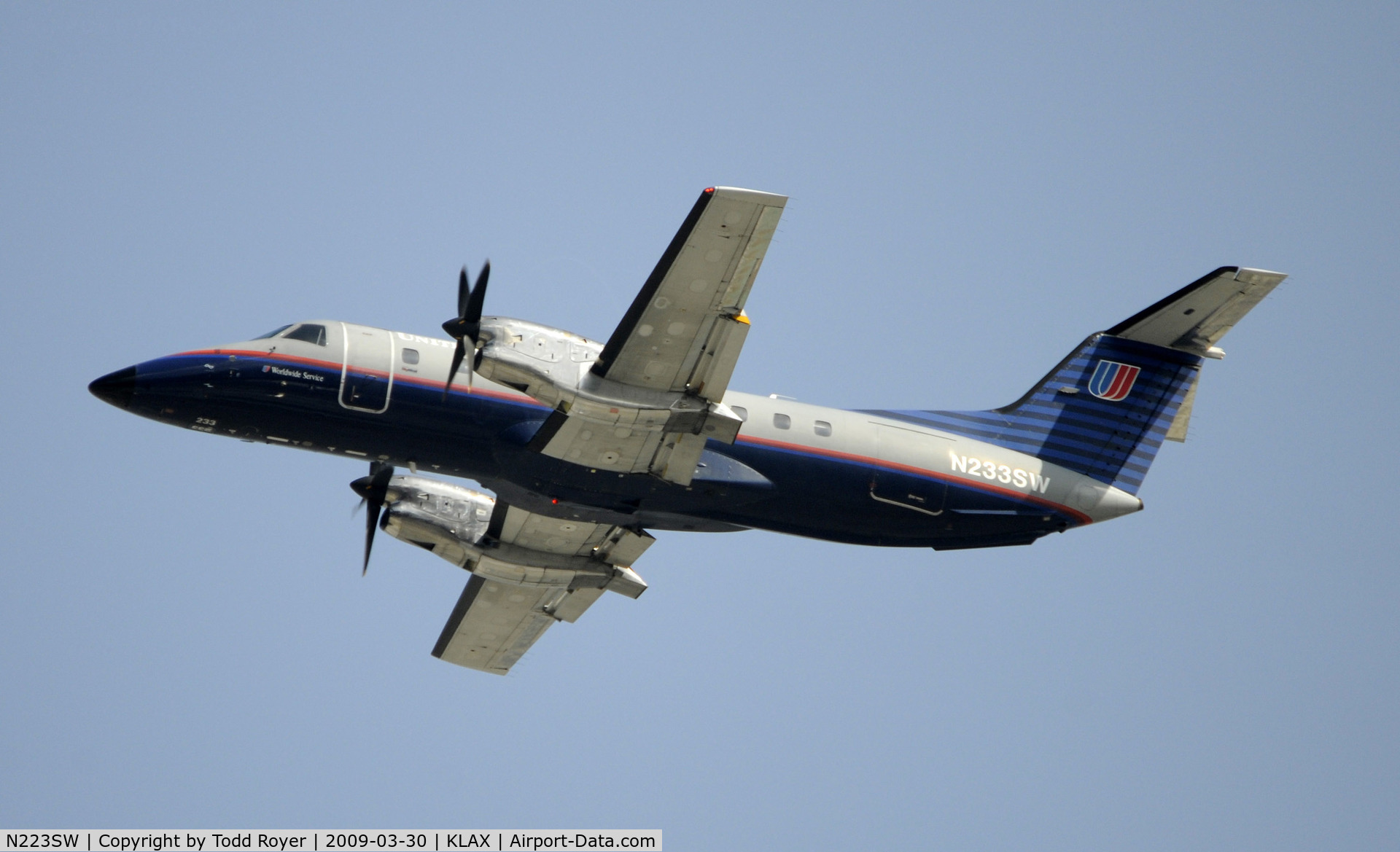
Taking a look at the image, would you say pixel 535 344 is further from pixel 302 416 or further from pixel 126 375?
pixel 126 375

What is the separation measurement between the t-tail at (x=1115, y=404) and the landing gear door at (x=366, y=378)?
8.69m

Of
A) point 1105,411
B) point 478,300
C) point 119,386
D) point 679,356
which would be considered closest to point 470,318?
point 478,300

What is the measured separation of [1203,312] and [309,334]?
14.6 m

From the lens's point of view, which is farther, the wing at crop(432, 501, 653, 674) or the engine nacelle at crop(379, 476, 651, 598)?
the engine nacelle at crop(379, 476, 651, 598)

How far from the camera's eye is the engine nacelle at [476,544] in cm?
2402

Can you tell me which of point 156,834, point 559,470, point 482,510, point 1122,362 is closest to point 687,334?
point 559,470

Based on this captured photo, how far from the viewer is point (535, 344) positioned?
19047mm

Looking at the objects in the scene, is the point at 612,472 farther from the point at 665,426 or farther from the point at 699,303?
the point at 699,303

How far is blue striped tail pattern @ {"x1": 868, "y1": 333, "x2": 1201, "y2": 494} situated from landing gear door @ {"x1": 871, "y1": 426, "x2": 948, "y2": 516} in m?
1.75

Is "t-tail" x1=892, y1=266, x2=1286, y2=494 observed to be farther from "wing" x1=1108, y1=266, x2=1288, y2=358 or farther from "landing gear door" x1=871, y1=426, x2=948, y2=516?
"landing gear door" x1=871, y1=426, x2=948, y2=516

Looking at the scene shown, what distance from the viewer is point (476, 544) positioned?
24.4m

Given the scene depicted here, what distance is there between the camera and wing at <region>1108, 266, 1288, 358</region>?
21891 millimetres

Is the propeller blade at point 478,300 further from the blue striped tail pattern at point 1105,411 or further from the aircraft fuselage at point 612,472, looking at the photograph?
the blue striped tail pattern at point 1105,411

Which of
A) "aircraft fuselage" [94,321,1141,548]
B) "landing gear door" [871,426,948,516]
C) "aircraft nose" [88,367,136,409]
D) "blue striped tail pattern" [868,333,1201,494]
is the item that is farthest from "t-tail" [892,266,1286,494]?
"aircraft nose" [88,367,136,409]
